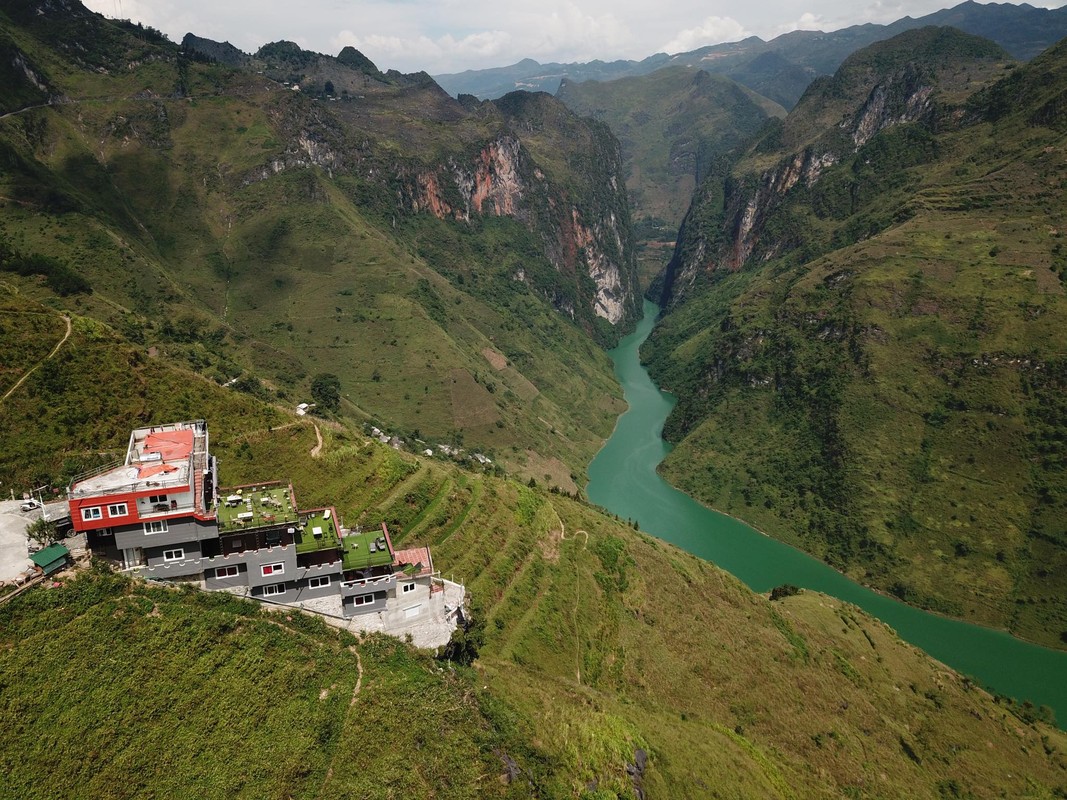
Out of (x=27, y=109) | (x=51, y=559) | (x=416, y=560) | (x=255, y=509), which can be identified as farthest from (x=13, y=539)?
(x=27, y=109)

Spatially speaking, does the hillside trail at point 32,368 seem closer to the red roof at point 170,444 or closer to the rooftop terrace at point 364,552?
the red roof at point 170,444

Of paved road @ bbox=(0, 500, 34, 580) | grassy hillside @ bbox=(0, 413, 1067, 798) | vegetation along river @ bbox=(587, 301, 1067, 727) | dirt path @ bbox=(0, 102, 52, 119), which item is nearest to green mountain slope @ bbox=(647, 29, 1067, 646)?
vegetation along river @ bbox=(587, 301, 1067, 727)

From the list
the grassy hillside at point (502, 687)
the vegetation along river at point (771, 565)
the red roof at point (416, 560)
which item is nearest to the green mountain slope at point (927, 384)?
the vegetation along river at point (771, 565)

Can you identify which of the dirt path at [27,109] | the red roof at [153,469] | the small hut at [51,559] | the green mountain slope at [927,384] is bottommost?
the green mountain slope at [927,384]

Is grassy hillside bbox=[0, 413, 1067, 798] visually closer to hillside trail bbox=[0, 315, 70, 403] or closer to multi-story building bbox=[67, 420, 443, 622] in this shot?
multi-story building bbox=[67, 420, 443, 622]

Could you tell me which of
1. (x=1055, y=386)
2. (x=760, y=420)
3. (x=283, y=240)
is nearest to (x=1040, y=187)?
(x=1055, y=386)

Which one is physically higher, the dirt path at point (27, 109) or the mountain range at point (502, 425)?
the dirt path at point (27, 109)
